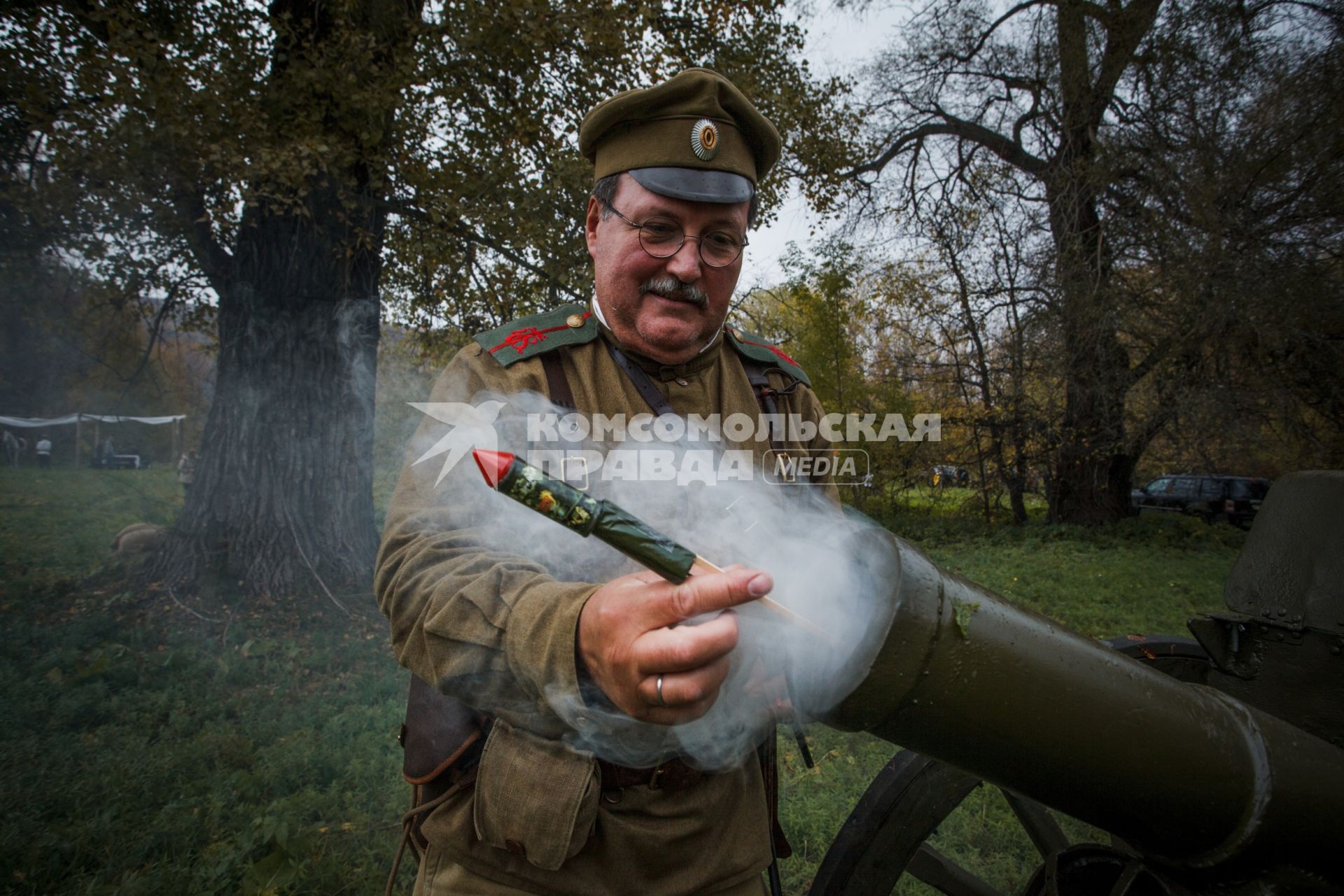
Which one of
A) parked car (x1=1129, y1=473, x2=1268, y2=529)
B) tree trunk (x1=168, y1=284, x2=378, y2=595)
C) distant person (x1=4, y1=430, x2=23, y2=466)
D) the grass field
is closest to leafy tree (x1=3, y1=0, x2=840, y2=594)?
tree trunk (x1=168, y1=284, x2=378, y2=595)

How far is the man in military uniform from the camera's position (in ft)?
3.41

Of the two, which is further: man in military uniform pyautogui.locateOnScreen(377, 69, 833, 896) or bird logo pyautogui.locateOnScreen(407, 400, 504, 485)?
bird logo pyautogui.locateOnScreen(407, 400, 504, 485)

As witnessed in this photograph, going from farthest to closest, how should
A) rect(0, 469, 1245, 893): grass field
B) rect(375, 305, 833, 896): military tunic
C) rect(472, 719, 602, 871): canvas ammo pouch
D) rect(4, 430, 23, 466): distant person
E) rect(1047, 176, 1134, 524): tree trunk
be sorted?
rect(4, 430, 23, 466): distant person
rect(1047, 176, 1134, 524): tree trunk
rect(0, 469, 1245, 893): grass field
rect(472, 719, 602, 871): canvas ammo pouch
rect(375, 305, 833, 896): military tunic

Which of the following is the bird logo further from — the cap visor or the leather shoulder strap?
the cap visor

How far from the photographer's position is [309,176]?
6926mm

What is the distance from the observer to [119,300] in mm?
7543

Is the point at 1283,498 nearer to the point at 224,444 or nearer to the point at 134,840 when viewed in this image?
the point at 134,840

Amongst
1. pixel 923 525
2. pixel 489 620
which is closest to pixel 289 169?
pixel 489 620

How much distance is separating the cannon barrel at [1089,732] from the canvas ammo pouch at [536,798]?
0.55 metres

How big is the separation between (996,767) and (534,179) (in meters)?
7.10

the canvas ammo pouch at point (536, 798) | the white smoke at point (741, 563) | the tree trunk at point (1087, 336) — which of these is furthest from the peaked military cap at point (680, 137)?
the tree trunk at point (1087, 336)

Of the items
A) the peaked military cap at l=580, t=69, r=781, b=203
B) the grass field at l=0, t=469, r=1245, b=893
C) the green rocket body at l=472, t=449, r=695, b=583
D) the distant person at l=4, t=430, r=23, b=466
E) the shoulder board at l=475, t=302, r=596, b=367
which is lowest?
the grass field at l=0, t=469, r=1245, b=893

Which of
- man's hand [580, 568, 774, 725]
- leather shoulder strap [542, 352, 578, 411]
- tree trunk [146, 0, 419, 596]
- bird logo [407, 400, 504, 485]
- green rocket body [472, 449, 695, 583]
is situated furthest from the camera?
tree trunk [146, 0, 419, 596]

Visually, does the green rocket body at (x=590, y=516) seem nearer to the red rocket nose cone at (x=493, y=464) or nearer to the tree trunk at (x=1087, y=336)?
the red rocket nose cone at (x=493, y=464)
